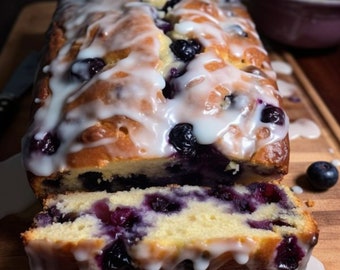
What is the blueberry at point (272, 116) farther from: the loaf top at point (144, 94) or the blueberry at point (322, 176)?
the blueberry at point (322, 176)

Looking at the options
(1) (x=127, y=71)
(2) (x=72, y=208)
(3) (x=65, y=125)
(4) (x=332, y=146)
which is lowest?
(4) (x=332, y=146)

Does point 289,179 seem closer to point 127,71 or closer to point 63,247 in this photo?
point 127,71

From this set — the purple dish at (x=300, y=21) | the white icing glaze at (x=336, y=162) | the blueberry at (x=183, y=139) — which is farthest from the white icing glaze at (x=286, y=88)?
the blueberry at (x=183, y=139)

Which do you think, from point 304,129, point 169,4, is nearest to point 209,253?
point 304,129

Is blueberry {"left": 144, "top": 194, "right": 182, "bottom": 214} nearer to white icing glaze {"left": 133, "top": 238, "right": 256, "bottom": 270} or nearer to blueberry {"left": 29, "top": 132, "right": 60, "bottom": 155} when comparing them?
white icing glaze {"left": 133, "top": 238, "right": 256, "bottom": 270}

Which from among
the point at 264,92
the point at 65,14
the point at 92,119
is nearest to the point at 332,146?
the point at 264,92

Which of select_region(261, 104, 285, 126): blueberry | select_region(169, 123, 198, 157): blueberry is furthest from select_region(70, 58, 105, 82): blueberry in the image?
select_region(261, 104, 285, 126): blueberry
